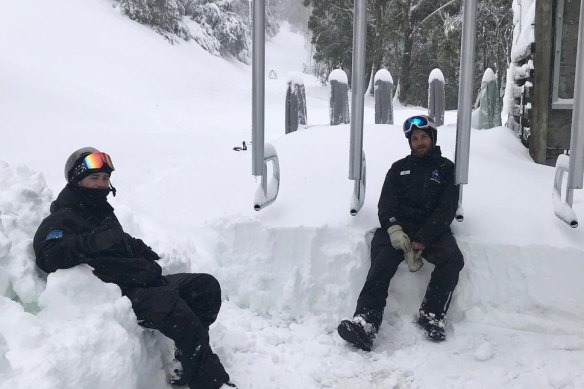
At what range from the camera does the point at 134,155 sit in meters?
6.53

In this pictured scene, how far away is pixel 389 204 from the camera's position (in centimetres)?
351

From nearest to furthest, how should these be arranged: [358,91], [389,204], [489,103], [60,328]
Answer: [60,328], [389,204], [358,91], [489,103]

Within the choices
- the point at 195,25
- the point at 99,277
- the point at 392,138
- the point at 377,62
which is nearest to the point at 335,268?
the point at 99,277

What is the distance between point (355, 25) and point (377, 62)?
60.8 ft

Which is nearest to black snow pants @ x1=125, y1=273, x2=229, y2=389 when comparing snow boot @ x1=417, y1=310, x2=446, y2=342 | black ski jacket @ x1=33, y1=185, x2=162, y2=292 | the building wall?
black ski jacket @ x1=33, y1=185, x2=162, y2=292

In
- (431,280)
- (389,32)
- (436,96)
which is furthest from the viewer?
(389,32)

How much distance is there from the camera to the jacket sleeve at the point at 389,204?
3.45 meters

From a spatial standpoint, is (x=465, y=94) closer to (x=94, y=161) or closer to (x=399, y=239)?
(x=399, y=239)

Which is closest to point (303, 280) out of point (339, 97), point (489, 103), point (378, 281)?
point (378, 281)

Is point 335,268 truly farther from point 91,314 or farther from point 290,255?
point 91,314

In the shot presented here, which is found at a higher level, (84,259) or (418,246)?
(84,259)

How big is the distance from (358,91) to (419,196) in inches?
31.2

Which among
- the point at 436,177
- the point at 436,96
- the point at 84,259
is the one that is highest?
the point at 436,96

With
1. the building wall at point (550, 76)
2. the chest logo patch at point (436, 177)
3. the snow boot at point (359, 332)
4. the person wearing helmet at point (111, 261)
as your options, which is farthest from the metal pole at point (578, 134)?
the person wearing helmet at point (111, 261)
